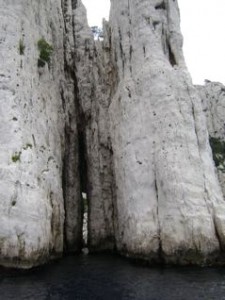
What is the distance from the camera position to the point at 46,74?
105ft

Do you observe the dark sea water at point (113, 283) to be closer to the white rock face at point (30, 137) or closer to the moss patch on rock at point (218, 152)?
the white rock face at point (30, 137)

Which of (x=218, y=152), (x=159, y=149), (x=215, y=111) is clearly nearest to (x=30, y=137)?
(x=159, y=149)

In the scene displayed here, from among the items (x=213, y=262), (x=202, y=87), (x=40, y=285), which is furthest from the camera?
(x=202, y=87)

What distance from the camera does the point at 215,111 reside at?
248ft

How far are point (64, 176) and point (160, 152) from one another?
409 inches

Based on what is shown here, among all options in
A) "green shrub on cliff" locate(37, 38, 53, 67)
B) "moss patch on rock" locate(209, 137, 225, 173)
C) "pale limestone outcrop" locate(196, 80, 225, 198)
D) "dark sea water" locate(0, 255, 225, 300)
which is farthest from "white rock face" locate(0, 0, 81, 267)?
"pale limestone outcrop" locate(196, 80, 225, 198)

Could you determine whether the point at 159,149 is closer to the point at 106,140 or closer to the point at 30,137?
the point at 30,137

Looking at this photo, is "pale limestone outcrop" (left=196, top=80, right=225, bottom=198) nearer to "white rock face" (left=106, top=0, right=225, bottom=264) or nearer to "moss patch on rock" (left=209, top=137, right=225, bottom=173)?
"moss patch on rock" (left=209, top=137, right=225, bottom=173)

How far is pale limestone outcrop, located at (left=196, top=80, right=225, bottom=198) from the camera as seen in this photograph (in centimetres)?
7206

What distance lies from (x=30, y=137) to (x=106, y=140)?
11.2 m

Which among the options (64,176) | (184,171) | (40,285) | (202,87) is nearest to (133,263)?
(184,171)

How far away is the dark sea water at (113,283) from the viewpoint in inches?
695

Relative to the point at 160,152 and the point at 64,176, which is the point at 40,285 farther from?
the point at 64,176

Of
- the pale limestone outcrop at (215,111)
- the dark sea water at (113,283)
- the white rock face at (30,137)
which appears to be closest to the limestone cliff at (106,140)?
the white rock face at (30,137)
